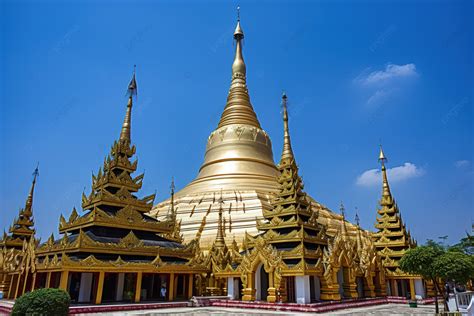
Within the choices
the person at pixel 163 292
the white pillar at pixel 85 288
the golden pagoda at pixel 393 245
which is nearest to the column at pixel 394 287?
the golden pagoda at pixel 393 245

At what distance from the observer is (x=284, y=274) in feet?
54.7

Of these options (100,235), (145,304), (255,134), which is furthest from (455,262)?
(255,134)

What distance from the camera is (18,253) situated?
23.5 metres

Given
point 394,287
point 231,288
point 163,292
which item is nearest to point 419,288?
point 394,287

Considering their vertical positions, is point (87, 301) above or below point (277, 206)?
below

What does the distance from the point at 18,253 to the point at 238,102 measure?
26.7 metres

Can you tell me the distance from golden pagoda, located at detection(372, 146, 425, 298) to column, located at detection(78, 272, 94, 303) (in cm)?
1811

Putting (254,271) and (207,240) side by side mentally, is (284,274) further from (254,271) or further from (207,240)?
(207,240)

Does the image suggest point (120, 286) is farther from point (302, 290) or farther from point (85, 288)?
point (302, 290)

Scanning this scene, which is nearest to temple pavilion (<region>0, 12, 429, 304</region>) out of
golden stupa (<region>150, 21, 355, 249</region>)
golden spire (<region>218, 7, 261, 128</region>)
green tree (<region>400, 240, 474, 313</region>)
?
golden stupa (<region>150, 21, 355, 249</region>)

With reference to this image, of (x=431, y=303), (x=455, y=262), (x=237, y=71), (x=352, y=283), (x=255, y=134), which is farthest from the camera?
(x=237, y=71)

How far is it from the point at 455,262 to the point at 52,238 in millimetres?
18214

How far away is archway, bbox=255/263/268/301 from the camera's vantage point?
18.5m

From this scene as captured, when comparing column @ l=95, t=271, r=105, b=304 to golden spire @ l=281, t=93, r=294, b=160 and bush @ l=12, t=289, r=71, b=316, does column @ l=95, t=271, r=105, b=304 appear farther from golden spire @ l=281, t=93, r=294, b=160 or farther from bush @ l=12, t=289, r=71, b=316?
golden spire @ l=281, t=93, r=294, b=160
